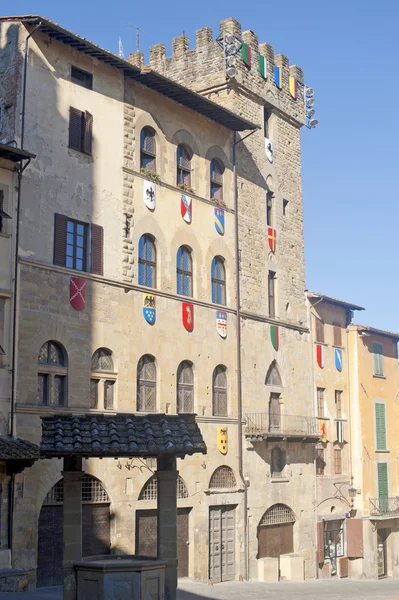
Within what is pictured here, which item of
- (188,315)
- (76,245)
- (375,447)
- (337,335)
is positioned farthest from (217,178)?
(375,447)

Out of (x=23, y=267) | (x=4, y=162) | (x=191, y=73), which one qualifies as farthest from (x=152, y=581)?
(x=191, y=73)

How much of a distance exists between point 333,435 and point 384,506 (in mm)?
4311

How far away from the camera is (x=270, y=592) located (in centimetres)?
2638

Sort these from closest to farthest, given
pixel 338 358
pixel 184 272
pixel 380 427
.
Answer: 1. pixel 184 272
2. pixel 338 358
3. pixel 380 427

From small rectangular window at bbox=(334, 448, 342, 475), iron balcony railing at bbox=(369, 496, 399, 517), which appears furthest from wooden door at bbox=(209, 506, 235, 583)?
Answer: iron balcony railing at bbox=(369, 496, 399, 517)

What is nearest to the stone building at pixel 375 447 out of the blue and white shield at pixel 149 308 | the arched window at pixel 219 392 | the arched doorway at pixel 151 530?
the arched window at pixel 219 392

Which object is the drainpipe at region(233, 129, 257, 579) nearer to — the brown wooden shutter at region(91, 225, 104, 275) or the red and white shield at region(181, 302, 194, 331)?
the red and white shield at region(181, 302, 194, 331)

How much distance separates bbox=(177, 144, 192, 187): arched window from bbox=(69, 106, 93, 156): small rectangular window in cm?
423

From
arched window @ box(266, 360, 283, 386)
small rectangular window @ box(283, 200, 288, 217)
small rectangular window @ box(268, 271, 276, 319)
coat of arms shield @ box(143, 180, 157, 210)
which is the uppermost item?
small rectangular window @ box(283, 200, 288, 217)

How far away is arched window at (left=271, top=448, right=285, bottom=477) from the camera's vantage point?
31.1 meters

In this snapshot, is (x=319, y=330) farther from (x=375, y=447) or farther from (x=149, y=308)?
(x=149, y=308)

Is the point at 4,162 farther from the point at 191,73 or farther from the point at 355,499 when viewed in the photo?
the point at 355,499

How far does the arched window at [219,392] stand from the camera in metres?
28.8

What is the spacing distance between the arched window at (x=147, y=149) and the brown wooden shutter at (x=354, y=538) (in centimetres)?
1737
